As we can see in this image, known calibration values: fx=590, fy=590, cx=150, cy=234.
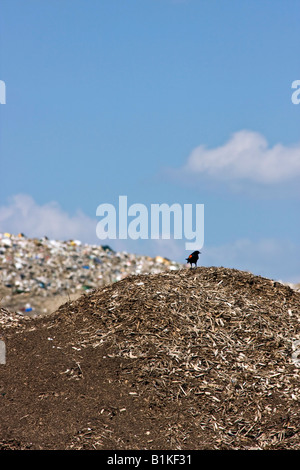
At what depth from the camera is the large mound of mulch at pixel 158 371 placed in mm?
9773

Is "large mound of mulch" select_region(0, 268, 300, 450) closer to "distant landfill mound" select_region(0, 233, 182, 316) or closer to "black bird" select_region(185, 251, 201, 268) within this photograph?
"black bird" select_region(185, 251, 201, 268)

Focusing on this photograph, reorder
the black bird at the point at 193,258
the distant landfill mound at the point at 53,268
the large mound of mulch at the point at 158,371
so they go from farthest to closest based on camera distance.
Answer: the distant landfill mound at the point at 53,268 < the black bird at the point at 193,258 < the large mound of mulch at the point at 158,371

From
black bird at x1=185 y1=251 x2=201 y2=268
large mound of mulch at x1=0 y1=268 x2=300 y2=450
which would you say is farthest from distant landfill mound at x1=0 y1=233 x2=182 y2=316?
large mound of mulch at x1=0 y1=268 x2=300 y2=450

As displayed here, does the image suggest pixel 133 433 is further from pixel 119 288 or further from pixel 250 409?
pixel 119 288

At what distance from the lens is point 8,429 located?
989 cm

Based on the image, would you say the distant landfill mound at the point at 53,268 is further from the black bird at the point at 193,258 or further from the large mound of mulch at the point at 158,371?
the large mound of mulch at the point at 158,371

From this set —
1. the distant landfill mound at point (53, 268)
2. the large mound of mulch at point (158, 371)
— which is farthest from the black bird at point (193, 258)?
the distant landfill mound at point (53, 268)

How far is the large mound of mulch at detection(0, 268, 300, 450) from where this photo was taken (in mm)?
9773

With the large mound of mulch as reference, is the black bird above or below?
above

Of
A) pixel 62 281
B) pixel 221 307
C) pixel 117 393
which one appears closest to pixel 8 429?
pixel 117 393

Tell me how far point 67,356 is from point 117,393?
1.58 metres

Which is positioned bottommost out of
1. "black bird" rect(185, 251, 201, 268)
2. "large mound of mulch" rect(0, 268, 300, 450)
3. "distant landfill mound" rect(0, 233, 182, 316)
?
"large mound of mulch" rect(0, 268, 300, 450)
